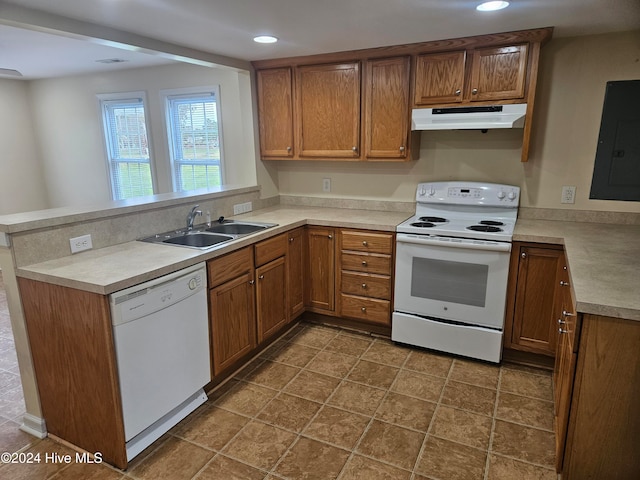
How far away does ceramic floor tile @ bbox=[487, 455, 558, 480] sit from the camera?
189 cm

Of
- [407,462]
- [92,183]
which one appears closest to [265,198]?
[407,462]

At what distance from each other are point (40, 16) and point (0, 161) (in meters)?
→ 4.30

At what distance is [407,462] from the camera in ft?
6.52

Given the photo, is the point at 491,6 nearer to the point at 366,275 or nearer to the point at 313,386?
the point at 366,275

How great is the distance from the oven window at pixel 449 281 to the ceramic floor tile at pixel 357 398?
77 cm

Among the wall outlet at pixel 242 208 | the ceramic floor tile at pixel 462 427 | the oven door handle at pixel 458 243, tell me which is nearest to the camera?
the ceramic floor tile at pixel 462 427

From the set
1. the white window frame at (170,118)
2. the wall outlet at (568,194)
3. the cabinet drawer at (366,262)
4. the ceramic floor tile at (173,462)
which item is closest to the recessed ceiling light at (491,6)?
the wall outlet at (568,194)

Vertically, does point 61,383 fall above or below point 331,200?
below

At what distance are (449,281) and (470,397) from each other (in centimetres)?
74

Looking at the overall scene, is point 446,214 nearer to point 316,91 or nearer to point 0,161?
point 316,91

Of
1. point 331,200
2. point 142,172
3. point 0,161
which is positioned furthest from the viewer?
point 0,161

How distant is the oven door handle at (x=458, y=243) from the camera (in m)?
2.63

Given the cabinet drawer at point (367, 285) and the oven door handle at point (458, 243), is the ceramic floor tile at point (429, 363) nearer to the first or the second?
A: the cabinet drawer at point (367, 285)

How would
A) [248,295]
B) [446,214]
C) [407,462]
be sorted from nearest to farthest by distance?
1. [407,462]
2. [248,295]
3. [446,214]
